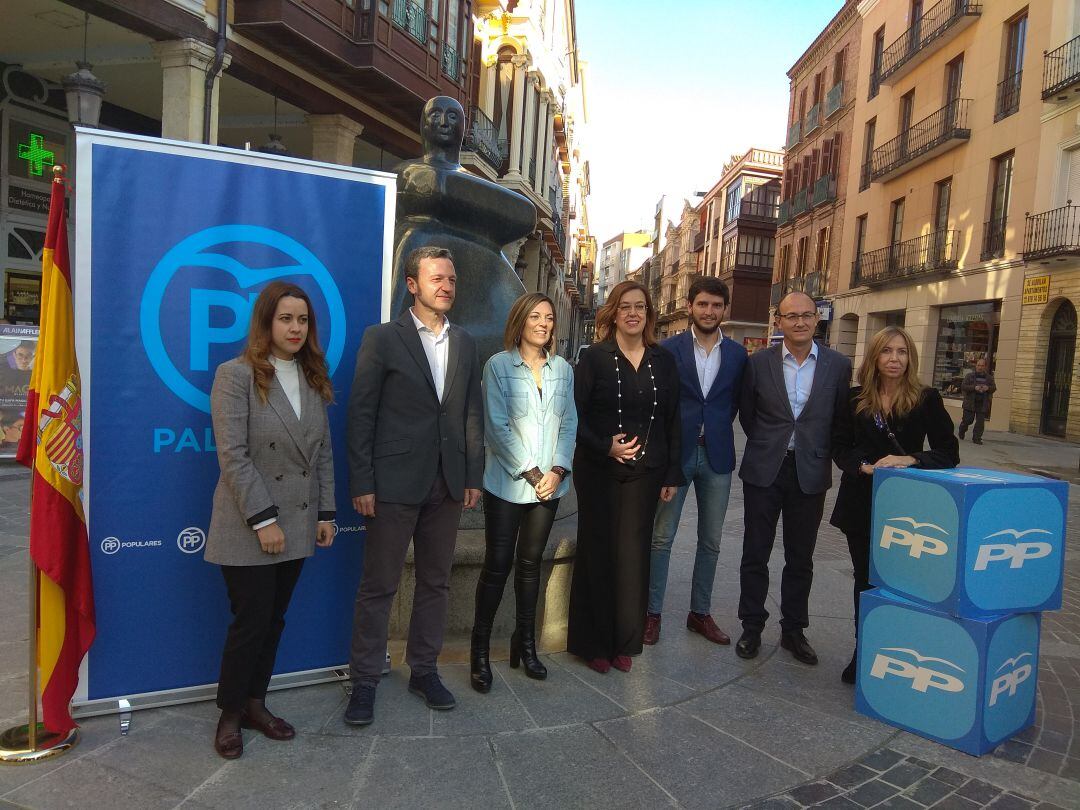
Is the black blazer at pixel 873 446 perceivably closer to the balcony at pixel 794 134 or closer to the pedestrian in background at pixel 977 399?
the pedestrian in background at pixel 977 399

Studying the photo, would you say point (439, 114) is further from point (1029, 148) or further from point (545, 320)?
point (1029, 148)

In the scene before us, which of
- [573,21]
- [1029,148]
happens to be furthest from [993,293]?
[573,21]

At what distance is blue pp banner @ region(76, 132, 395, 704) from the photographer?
8.89 ft

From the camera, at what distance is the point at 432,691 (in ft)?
10.1

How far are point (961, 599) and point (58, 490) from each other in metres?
3.35

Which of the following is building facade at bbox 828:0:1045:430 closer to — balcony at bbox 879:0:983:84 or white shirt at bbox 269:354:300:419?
balcony at bbox 879:0:983:84

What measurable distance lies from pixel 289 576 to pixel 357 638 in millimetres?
411

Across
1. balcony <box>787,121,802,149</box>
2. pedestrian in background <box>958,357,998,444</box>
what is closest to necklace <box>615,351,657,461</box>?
pedestrian in background <box>958,357,998,444</box>

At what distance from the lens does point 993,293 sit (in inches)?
732

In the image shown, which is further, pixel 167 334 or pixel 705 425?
pixel 705 425

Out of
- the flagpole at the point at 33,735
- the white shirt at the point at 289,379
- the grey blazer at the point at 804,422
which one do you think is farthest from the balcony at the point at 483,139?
the flagpole at the point at 33,735

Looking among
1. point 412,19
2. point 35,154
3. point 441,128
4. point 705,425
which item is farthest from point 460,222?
point 412,19

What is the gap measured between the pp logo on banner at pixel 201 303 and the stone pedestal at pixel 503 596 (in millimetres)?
1256

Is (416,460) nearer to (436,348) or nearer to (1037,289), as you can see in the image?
(436,348)
